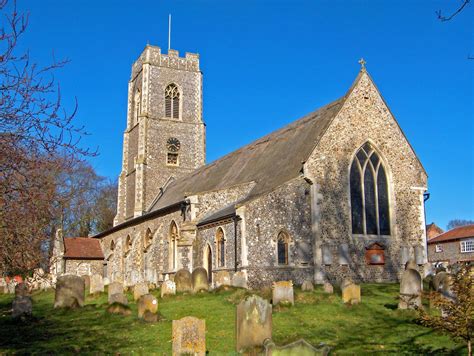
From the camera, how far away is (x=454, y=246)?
4866 centimetres

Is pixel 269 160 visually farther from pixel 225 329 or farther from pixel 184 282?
pixel 225 329

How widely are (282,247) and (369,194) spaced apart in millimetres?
4471

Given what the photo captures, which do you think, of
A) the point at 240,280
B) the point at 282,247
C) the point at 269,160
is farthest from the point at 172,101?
the point at 240,280

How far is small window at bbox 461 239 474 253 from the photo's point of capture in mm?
47009

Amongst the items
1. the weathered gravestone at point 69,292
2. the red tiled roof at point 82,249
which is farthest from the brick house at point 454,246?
the weathered gravestone at point 69,292

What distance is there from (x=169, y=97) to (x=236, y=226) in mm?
22928

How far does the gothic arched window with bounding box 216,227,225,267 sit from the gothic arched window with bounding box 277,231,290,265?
8.32 ft

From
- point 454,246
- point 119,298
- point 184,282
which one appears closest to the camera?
point 119,298

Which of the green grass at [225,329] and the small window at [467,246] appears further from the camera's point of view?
the small window at [467,246]

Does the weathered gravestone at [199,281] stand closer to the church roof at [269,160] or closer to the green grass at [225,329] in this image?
the green grass at [225,329]

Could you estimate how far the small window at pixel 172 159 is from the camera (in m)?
40.3

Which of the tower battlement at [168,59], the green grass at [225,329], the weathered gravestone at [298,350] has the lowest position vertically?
the green grass at [225,329]

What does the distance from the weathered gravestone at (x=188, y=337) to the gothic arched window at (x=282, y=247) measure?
1172 cm

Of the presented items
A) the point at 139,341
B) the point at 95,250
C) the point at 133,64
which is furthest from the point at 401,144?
the point at 133,64
